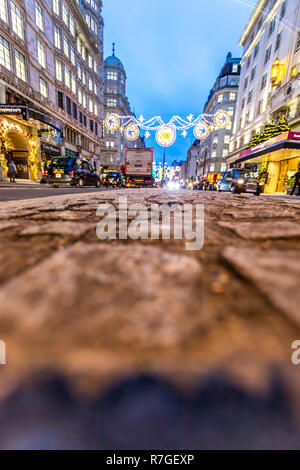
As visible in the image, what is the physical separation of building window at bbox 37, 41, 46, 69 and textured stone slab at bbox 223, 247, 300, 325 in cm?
2480

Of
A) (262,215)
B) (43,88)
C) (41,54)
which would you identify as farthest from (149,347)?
(41,54)

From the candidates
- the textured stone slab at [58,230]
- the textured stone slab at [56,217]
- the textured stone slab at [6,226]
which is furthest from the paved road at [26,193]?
the textured stone slab at [58,230]

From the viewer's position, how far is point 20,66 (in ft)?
51.7

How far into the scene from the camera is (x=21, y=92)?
50.9ft

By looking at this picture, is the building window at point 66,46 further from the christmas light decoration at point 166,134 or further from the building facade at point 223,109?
the building facade at point 223,109

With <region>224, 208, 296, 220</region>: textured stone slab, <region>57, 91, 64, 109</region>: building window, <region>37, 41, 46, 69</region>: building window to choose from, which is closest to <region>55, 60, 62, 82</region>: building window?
<region>57, 91, 64, 109</region>: building window

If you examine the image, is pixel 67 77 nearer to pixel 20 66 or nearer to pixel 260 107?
pixel 20 66

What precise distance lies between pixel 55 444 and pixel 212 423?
0.74 ft

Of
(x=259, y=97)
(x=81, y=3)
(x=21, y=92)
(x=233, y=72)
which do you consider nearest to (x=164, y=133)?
(x=21, y=92)

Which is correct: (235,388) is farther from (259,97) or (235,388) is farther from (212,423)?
(259,97)

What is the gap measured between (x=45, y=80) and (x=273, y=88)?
20.5m

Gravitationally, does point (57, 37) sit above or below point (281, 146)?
above

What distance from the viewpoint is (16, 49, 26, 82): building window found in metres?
15.3

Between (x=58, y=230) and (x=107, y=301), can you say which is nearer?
(x=107, y=301)
